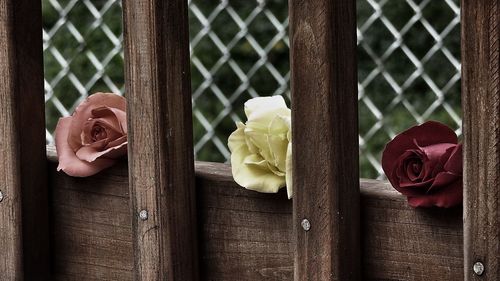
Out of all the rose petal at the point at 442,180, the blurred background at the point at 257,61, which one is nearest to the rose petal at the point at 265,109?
the rose petal at the point at 442,180

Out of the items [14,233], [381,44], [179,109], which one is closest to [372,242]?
[179,109]

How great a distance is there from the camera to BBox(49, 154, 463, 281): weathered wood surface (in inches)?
50.6

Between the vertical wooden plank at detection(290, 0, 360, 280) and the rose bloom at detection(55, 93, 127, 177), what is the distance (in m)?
0.35

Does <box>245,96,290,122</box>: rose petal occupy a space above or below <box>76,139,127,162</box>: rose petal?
above

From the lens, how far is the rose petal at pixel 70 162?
1569 millimetres

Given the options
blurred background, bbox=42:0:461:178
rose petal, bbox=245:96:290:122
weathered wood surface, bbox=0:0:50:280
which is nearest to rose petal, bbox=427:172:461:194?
rose petal, bbox=245:96:290:122

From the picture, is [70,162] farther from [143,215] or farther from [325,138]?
[325,138]

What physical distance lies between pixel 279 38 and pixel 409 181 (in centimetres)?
279

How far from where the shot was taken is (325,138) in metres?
1.28

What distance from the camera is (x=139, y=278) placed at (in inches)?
58.2

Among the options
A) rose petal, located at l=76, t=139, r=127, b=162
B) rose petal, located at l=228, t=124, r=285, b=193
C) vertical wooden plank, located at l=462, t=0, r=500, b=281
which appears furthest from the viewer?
rose petal, located at l=76, t=139, r=127, b=162

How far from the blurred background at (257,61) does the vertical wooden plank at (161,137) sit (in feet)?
8.33

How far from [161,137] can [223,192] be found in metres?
0.11

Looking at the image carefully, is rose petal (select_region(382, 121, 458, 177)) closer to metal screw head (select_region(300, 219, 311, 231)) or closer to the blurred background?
metal screw head (select_region(300, 219, 311, 231))
